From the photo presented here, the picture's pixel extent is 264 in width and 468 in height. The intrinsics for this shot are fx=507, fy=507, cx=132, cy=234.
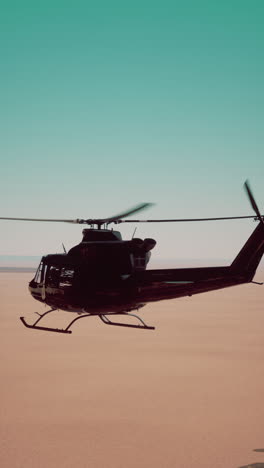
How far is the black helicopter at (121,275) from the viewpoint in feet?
61.7

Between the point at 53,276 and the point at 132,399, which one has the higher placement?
the point at 53,276

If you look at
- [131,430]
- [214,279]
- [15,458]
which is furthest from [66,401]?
[214,279]

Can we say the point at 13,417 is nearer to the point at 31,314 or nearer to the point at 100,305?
the point at 100,305

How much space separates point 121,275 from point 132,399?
1279cm

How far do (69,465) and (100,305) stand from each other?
652cm

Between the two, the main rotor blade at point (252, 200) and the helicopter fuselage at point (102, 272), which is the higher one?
the main rotor blade at point (252, 200)

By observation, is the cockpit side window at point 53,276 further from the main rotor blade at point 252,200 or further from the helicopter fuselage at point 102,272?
the main rotor blade at point 252,200

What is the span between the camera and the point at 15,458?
2027 cm

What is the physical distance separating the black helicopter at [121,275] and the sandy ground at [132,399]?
6.06m

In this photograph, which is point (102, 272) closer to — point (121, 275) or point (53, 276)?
point (121, 275)

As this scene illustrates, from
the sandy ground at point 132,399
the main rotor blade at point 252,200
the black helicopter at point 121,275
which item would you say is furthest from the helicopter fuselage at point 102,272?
the sandy ground at point 132,399

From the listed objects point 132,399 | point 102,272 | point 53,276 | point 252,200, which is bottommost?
point 132,399

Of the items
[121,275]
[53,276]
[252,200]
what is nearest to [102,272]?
[121,275]

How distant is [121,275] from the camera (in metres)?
18.8
